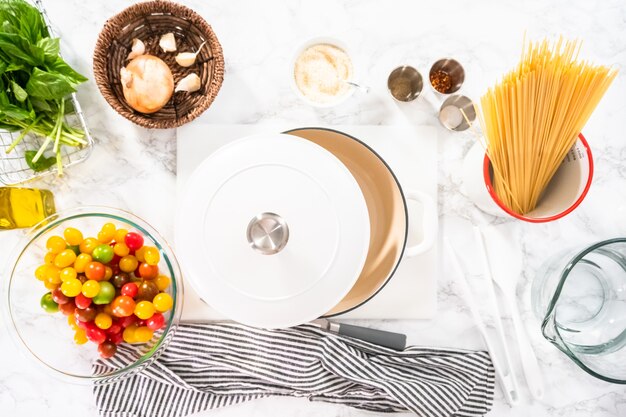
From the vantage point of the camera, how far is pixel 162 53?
0.86m

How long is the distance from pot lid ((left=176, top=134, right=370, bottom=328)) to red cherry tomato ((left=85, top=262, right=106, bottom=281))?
16 centimetres

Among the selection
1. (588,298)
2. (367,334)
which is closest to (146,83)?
(367,334)

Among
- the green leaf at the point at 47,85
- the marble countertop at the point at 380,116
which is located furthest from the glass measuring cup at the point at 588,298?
the green leaf at the point at 47,85

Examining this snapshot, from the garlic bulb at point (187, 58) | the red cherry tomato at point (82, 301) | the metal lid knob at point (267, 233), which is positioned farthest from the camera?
the garlic bulb at point (187, 58)

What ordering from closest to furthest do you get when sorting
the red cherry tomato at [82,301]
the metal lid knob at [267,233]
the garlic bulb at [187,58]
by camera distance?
the metal lid knob at [267,233] < the red cherry tomato at [82,301] < the garlic bulb at [187,58]

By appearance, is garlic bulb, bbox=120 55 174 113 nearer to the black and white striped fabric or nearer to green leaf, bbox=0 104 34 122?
green leaf, bbox=0 104 34 122

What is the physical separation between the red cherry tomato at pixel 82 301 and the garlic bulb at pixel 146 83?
0.31 meters

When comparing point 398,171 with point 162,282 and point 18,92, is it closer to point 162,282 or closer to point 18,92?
point 162,282

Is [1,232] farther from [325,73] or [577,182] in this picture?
[577,182]

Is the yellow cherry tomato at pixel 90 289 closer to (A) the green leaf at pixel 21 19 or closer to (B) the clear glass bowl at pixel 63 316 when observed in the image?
(B) the clear glass bowl at pixel 63 316

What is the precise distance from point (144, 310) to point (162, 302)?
31mm

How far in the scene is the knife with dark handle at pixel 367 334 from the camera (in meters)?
0.88

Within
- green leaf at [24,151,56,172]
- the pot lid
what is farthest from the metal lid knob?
green leaf at [24,151,56,172]

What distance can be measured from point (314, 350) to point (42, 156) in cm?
57
